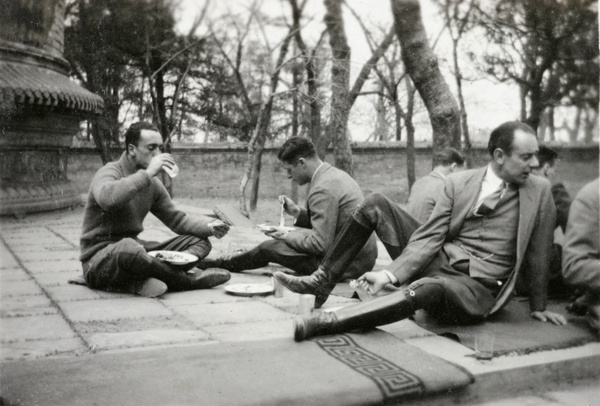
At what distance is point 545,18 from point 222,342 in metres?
3.56

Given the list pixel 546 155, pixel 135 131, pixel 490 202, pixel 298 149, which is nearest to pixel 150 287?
pixel 135 131

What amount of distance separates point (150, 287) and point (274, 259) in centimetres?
109

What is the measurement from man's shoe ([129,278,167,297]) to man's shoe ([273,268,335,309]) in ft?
2.76

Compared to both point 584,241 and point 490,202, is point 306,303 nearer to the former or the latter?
point 490,202

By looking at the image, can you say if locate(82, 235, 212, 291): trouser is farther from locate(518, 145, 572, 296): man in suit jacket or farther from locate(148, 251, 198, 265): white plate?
locate(518, 145, 572, 296): man in suit jacket

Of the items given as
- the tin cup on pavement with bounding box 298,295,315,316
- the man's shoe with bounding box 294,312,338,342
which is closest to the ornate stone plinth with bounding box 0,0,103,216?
the tin cup on pavement with bounding box 298,295,315,316

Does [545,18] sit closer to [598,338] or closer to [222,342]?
[598,338]

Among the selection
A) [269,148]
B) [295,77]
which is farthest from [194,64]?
[269,148]

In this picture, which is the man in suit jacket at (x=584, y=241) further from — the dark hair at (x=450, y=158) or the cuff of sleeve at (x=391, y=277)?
the dark hair at (x=450, y=158)

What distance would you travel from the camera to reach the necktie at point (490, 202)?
319 cm

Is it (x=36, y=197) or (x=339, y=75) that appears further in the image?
(x=339, y=75)

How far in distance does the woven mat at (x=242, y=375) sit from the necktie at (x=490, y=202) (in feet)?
2.96

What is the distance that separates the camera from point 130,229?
164 inches

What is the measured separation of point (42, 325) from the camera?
3211mm
